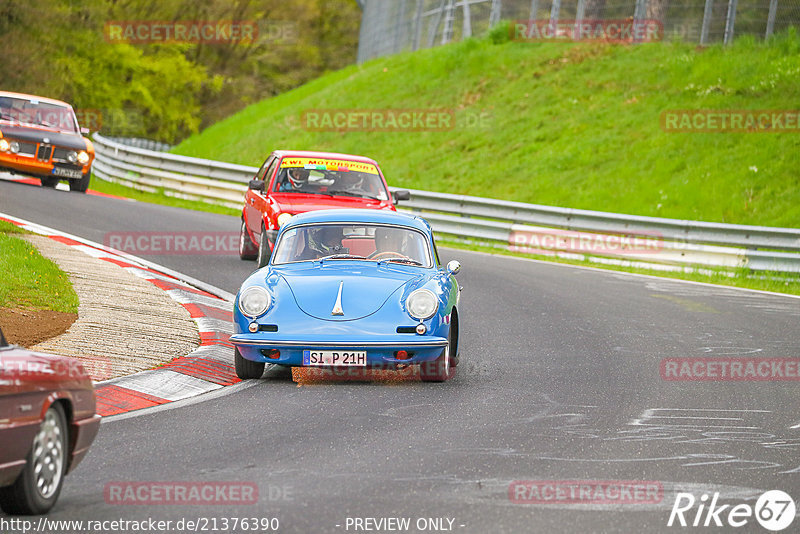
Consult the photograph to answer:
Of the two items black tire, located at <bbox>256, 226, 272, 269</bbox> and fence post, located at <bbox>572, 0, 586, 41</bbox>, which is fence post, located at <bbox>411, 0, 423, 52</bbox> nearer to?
fence post, located at <bbox>572, 0, 586, 41</bbox>

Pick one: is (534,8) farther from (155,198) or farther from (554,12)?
(155,198)

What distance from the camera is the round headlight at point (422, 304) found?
9.56m

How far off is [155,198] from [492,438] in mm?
21594

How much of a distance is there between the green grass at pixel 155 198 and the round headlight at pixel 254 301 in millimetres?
16592

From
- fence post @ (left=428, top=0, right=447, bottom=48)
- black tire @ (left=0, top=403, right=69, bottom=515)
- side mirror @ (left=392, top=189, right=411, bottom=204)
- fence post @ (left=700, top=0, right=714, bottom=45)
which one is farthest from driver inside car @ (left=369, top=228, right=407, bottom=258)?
fence post @ (left=428, top=0, right=447, bottom=48)

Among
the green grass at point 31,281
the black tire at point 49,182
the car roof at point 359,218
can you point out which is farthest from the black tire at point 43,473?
the black tire at point 49,182

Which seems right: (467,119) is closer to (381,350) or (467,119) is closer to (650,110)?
(650,110)

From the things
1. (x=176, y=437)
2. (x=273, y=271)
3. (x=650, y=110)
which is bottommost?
(x=176, y=437)

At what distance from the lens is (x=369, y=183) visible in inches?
642

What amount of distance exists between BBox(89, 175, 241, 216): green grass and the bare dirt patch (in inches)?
597

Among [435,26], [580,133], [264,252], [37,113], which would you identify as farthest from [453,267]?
[435,26]

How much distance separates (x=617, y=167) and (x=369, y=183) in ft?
40.7

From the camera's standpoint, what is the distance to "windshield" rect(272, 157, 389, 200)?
52.9ft

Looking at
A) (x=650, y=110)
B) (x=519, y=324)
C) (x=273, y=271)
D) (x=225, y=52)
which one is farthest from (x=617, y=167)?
(x=225, y=52)
